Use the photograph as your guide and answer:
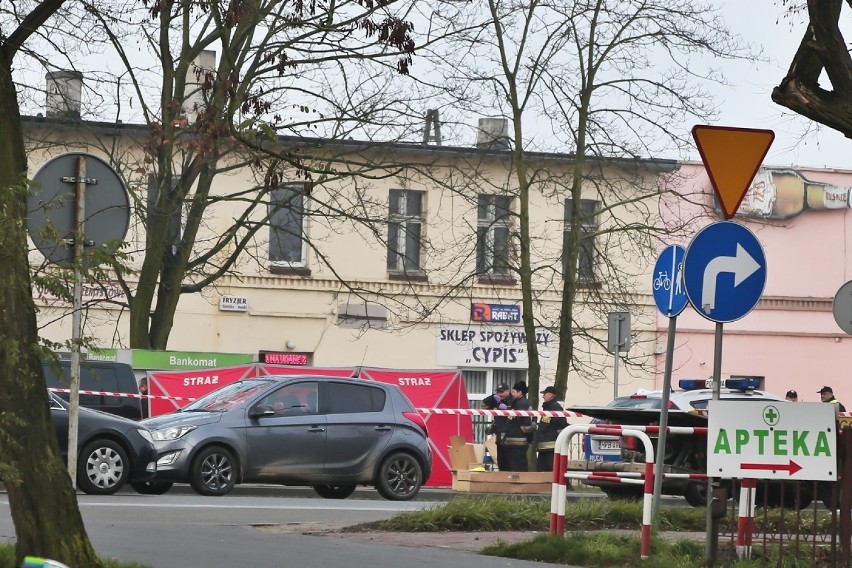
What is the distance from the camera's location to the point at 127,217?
11.3 metres

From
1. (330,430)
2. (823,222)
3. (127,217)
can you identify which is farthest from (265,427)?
(823,222)

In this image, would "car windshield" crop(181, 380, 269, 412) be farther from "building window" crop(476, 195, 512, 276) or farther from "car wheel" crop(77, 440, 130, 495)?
"building window" crop(476, 195, 512, 276)

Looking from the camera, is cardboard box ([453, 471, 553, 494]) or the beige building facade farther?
the beige building facade

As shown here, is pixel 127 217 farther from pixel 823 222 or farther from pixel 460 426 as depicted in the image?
pixel 823 222

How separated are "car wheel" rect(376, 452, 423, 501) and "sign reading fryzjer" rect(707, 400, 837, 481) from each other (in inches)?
430

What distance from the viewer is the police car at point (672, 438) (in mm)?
14570

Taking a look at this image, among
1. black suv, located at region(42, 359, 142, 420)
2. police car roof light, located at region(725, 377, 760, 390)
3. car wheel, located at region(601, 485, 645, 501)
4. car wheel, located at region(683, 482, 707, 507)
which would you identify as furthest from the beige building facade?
car wheel, located at region(601, 485, 645, 501)

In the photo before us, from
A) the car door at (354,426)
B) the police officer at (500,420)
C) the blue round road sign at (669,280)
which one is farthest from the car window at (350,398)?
the blue round road sign at (669,280)

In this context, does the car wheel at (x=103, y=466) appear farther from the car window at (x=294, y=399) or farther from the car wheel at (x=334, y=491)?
the car wheel at (x=334, y=491)

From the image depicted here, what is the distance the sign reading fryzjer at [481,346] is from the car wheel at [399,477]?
1721cm

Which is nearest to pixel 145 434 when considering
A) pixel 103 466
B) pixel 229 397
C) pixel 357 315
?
pixel 103 466

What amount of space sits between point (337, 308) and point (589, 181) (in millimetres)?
11773

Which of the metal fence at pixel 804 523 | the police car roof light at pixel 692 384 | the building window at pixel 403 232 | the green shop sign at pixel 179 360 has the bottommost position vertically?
the metal fence at pixel 804 523

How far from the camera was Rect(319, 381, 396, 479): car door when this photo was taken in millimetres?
20141
